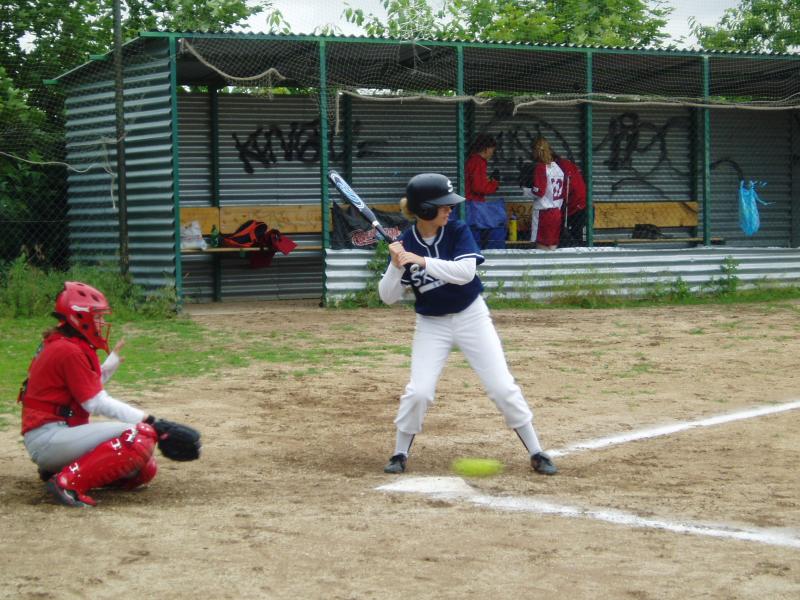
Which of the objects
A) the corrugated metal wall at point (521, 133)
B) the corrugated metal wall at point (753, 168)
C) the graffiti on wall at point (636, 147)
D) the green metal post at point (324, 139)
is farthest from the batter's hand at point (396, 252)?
the corrugated metal wall at point (753, 168)

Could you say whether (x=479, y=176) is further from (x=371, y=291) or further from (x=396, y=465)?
(x=396, y=465)

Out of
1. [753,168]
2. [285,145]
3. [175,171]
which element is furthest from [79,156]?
[753,168]

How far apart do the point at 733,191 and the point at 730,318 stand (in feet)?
24.4

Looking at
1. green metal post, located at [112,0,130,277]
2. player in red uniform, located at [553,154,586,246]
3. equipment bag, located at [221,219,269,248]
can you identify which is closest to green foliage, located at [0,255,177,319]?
green metal post, located at [112,0,130,277]

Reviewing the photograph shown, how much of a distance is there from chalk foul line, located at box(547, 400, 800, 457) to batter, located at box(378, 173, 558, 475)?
2.45 ft

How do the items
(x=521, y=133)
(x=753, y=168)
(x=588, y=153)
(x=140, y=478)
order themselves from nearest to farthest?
(x=140, y=478), (x=588, y=153), (x=521, y=133), (x=753, y=168)

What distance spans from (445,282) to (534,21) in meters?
21.1

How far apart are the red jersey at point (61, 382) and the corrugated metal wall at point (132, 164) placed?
8.56 metres

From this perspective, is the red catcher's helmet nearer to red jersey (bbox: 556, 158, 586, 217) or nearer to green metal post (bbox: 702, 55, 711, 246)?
red jersey (bbox: 556, 158, 586, 217)

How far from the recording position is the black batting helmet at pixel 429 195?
22.5 ft

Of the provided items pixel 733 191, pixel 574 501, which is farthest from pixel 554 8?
pixel 574 501

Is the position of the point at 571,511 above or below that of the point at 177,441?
below

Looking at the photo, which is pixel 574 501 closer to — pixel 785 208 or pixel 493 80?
pixel 493 80

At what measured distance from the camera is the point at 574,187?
59.2 feet
